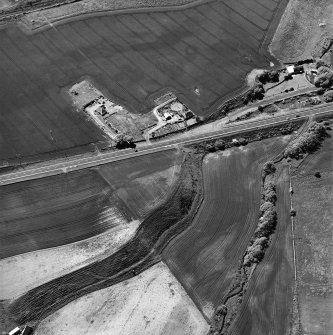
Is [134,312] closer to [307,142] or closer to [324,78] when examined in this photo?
[307,142]

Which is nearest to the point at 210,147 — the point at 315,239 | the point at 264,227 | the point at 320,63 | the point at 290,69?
the point at 264,227

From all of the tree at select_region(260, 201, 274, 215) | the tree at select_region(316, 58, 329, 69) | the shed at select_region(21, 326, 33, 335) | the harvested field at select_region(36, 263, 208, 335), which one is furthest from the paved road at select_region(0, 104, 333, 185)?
the shed at select_region(21, 326, 33, 335)

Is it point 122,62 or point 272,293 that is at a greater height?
point 122,62

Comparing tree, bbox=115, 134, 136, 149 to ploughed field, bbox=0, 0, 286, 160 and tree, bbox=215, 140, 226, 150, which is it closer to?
ploughed field, bbox=0, 0, 286, 160

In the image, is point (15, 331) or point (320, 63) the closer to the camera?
point (15, 331)

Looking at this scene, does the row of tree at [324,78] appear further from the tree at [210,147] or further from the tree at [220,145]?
the tree at [210,147]

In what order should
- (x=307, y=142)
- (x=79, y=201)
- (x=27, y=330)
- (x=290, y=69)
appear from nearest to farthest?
(x=27, y=330), (x=79, y=201), (x=307, y=142), (x=290, y=69)

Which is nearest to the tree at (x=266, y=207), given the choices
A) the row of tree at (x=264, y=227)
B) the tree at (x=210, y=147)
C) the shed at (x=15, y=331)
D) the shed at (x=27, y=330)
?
the row of tree at (x=264, y=227)
